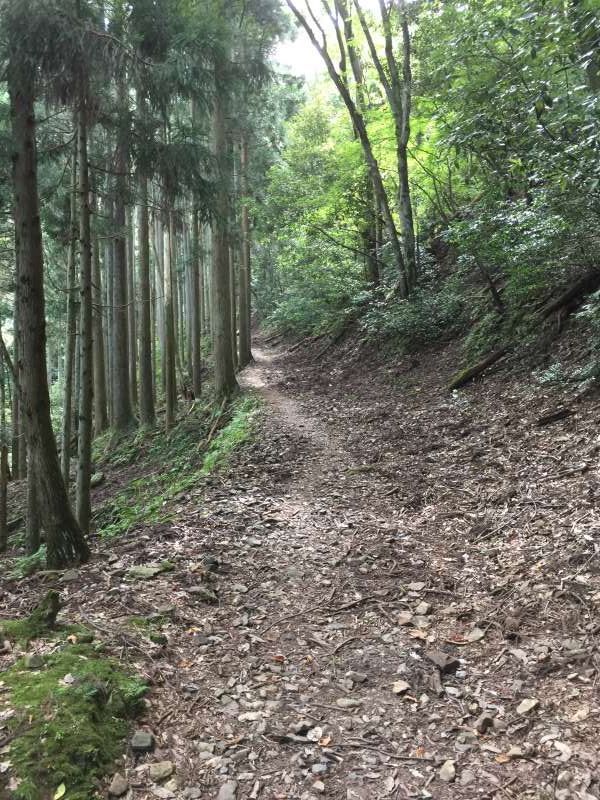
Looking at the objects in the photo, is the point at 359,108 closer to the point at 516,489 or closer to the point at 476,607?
the point at 516,489

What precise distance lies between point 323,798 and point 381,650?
1.34 meters

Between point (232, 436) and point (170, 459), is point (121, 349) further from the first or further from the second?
point (232, 436)

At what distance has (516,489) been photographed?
569 cm

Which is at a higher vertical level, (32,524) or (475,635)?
(32,524)

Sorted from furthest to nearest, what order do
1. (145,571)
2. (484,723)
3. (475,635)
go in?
(145,571) < (475,635) < (484,723)

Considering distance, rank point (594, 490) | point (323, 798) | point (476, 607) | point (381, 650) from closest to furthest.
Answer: point (323, 798) < point (381, 650) < point (476, 607) < point (594, 490)

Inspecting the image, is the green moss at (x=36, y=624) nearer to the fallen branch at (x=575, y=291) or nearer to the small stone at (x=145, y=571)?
the small stone at (x=145, y=571)

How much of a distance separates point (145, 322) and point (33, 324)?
29.9 ft

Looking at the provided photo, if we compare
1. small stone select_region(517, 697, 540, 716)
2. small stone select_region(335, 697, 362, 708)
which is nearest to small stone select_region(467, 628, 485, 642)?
small stone select_region(517, 697, 540, 716)

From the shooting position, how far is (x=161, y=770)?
2.73 meters

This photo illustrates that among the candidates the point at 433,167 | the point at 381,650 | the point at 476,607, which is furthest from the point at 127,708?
the point at 433,167

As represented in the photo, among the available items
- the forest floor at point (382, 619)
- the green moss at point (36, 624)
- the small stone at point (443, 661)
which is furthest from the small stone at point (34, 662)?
the small stone at point (443, 661)

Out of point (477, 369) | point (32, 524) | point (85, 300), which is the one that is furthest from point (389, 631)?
point (477, 369)

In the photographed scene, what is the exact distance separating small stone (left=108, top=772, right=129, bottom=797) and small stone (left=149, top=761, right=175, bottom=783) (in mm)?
141
